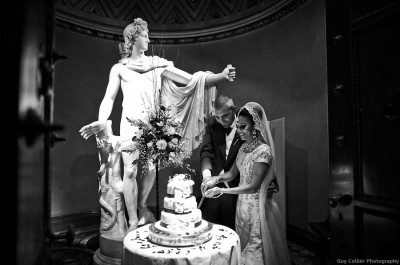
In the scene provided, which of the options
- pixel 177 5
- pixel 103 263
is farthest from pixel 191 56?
pixel 103 263

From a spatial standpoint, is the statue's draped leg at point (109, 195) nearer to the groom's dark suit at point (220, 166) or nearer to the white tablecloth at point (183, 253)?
the groom's dark suit at point (220, 166)

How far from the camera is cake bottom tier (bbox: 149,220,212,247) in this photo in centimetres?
200

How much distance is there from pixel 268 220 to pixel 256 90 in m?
2.48

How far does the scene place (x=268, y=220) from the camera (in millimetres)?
2525

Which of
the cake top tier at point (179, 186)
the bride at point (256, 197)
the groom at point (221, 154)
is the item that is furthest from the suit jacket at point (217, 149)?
the cake top tier at point (179, 186)

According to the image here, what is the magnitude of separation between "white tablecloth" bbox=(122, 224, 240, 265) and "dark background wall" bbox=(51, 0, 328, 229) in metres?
1.95

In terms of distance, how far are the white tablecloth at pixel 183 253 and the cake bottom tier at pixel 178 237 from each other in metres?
0.03

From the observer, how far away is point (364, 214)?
1636 mm

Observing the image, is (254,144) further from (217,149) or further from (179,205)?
(179,205)

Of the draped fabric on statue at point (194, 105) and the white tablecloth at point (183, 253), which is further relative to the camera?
the draped fabric on statue at point (194, 105)

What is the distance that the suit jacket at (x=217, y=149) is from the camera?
2.94 m

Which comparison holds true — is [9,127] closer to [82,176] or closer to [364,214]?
[364,214]

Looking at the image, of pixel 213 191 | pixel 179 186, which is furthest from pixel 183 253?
pixel 213 191

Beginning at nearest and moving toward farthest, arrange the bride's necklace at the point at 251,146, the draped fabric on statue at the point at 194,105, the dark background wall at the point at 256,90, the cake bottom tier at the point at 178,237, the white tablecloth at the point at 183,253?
the white tablecloth at the point at 183,253
the cake bottom tier at the point at 178,237
the bride's necklace at the point at 251,146
the draped fabric on statue at the point at 194,105
the dark background wall at the point at 256,90
